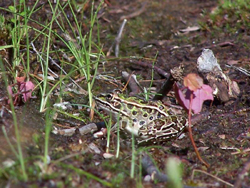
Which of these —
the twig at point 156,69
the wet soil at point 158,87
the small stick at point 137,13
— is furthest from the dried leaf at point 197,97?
the small stick at point 137,13

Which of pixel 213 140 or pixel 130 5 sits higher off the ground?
pixel 130 5

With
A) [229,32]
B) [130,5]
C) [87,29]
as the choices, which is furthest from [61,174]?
[130,5]

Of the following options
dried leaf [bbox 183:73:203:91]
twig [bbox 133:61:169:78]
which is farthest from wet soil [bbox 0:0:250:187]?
dried leaf [bbox 183:73:203:91]

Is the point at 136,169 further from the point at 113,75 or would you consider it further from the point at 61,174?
the point at 113,75

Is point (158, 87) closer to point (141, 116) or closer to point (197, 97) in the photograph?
point (141, 116)

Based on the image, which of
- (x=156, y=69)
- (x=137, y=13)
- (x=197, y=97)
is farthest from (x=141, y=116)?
(x=137, y=13)

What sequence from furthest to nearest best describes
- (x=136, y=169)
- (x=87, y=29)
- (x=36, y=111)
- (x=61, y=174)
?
(x=87, y=29) < (x=36, y=111) < (x=136, y=169) < (x=61, y=174)
